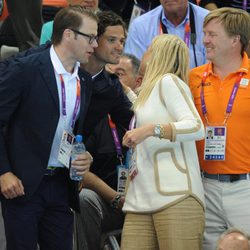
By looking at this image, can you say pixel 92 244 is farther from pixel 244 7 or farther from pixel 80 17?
pixel 244 7

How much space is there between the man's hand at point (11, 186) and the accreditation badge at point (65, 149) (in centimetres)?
29

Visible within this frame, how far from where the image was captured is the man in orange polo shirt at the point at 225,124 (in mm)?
4516

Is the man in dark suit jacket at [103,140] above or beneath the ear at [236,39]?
beneath

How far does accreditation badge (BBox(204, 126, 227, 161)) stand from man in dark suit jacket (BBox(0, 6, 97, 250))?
776mm

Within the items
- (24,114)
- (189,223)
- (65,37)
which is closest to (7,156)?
(24,114)

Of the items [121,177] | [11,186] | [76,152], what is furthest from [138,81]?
[11,186]

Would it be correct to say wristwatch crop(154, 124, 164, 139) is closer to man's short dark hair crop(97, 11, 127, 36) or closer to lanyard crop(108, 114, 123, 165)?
man's short dark hair crop(97, 11, 127, 36)

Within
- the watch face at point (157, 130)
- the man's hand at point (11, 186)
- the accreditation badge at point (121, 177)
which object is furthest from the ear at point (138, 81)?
the man's hand at point (11, 186)

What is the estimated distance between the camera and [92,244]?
5.46m

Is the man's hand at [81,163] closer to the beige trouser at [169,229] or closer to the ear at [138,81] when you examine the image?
the beige trouser at [169,229]

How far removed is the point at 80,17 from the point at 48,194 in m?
1.12

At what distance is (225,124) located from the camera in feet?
14.9

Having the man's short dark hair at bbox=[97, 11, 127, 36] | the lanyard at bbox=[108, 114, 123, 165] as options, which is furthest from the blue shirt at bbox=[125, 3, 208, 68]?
the man's short dark hair at bbox=[97, 11, 127, 36]

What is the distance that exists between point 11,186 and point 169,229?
952mm
